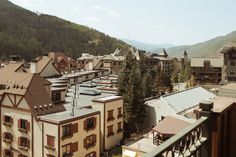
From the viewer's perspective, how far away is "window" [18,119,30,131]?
25.4 meters

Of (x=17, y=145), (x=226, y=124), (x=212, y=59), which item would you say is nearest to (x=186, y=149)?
(x=226, y=124)

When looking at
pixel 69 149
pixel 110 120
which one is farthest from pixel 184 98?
pixel 69 149

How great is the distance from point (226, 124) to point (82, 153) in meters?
20.5

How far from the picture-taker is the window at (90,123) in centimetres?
2567

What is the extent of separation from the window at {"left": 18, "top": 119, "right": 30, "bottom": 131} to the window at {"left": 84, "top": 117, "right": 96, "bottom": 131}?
4.73m

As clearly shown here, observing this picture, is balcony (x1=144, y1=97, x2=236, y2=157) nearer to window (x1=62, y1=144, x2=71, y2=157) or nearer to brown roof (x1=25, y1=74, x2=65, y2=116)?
window (x1=62, y1=144, x2=71, y2=157)

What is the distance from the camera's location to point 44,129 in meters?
23.9

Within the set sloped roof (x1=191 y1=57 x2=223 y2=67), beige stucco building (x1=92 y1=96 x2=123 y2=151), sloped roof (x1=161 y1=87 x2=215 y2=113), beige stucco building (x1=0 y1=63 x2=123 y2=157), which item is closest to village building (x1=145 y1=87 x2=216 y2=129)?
sloped roof (x1=161 y1=87 x2=215 y2=113)

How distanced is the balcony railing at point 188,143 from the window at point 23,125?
22.0 m

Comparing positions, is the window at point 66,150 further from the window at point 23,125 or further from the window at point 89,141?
the window at point 23,125

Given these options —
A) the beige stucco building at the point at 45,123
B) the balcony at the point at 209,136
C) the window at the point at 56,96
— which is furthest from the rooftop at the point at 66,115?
the balcony at the point at 209,136

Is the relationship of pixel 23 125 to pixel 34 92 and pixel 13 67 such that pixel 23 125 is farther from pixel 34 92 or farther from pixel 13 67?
pixel 13 67

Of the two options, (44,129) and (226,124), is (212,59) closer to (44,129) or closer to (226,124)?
(44,129)

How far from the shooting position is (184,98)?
3697 centimetres
